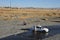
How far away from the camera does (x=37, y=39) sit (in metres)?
25.7

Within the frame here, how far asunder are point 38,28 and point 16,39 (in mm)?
10752

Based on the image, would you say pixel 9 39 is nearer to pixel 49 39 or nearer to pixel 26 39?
pixel 26 39

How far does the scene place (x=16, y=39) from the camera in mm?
26062

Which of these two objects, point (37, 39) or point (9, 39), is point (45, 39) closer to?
point (37, 39)

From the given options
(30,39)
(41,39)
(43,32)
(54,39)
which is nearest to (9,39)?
(30,39)

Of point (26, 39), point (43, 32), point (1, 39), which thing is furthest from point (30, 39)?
point (43, 32)

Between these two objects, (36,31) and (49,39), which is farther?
(36,31)

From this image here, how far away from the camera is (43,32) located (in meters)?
35.3

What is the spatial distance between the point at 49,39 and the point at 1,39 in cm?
695

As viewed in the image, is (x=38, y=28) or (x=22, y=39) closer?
(x=22, y=39)

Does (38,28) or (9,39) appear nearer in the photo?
(9,39)

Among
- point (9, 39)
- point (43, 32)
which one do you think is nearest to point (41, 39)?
point (9, 39)

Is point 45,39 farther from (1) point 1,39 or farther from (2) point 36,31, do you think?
(2) point 36,31

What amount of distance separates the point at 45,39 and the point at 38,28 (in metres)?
9.97
